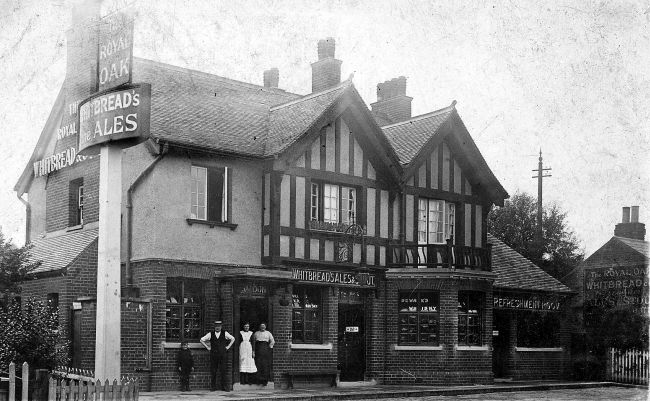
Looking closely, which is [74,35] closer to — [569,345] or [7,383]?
[7,383]

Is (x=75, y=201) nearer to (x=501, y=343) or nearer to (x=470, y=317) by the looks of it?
(x=470, y=317)

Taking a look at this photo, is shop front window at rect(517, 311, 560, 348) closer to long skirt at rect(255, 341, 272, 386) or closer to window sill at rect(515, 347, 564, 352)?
window sill at rect(515, 347, 564, 352)

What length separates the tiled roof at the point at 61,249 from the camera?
22531mm

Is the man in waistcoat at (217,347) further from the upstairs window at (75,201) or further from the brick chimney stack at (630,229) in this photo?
the brick chimney stack at (630,229)

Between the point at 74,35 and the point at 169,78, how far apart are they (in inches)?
111

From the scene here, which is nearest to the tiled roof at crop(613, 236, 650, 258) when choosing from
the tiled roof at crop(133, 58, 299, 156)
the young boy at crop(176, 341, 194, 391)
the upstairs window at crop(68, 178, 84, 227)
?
the tiled roof at crop(133, 58, 299, 156)

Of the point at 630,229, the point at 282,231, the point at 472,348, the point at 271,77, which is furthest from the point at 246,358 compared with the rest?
the point at 630,229

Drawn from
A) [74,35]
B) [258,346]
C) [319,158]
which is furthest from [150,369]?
[74,35]

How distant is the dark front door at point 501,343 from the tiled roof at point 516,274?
1.07 metres

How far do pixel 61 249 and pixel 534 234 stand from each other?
94.0 ft

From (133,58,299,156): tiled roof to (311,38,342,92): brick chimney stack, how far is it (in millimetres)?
1840

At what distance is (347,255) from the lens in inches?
989

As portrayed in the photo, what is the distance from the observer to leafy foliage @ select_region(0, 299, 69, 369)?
1575cm

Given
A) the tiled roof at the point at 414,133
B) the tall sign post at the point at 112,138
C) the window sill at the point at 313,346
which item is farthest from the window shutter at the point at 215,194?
the tall sign post at the point at 112,138
